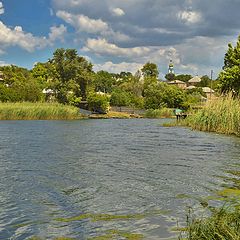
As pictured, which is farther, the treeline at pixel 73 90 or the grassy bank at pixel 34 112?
the treeline at pixel 73 90

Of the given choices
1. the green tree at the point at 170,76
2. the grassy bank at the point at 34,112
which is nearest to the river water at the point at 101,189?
the grassy bank at the point at 34,112

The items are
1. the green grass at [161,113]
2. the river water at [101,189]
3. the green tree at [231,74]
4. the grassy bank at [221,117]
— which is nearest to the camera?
the river water at [101,189]

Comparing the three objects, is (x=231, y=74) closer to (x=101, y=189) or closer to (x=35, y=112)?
(x=35, y=112)

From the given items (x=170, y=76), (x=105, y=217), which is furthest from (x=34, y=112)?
(x=170, y=76)

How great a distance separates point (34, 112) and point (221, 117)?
29662 millimetres

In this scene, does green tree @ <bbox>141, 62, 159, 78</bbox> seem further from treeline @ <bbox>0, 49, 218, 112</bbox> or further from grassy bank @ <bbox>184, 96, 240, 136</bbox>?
grassy bank @ <bbox>184, 96, 240, 136</bbox>

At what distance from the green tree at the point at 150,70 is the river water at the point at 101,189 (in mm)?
108286

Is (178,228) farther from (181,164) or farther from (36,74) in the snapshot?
(36,74)

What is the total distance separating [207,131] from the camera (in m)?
34.0

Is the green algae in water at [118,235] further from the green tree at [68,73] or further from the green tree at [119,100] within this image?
the green tree at [119,100]

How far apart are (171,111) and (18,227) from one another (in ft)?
232

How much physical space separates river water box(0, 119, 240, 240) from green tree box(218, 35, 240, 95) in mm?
25224

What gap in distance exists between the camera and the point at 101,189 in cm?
1109

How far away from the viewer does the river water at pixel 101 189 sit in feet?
25.2
